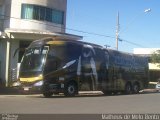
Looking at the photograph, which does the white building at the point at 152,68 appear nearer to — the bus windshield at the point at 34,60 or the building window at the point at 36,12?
the building window at the point at 36,12

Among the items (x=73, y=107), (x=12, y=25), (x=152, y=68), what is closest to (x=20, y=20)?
(x=12, y=25)

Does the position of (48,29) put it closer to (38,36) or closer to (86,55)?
(38,36)

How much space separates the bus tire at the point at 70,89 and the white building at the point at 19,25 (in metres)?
9.66

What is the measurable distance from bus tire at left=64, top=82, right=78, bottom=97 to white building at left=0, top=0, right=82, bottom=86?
9657 mm

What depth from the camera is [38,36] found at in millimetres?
36312

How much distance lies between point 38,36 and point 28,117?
2252 centimetres

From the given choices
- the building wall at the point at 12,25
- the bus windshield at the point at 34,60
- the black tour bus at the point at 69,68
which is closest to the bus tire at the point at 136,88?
the black tour bus at the point at 69,68

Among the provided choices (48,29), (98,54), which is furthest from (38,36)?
(98,54)

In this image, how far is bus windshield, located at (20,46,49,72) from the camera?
83.1ft

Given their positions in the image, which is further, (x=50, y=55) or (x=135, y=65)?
(x=135, y=65)

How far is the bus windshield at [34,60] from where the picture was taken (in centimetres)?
2534

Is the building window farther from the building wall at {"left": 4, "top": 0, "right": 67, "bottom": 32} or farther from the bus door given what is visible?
the bus door

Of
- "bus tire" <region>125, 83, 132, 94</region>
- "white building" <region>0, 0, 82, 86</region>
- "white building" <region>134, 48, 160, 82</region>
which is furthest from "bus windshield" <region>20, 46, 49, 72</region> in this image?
"white building" <region>134, 48, 160, 82</region>

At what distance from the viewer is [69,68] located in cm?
2678
